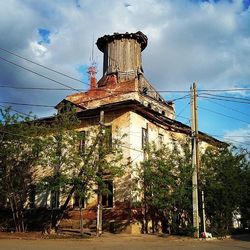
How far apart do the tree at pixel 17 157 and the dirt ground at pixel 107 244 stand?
4.26m

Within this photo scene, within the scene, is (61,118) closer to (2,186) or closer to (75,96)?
(2,186)

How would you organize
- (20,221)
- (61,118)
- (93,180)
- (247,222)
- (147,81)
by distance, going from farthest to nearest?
1. (147,81)
2. (247,222)
3. (20,221)
4. (61,118)
5. (93,180)

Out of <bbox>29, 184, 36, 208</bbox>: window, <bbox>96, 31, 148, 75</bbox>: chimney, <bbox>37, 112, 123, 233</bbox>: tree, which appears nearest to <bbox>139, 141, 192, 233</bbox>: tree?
<bbox>37, 112, 123, 233</bbox>: tree

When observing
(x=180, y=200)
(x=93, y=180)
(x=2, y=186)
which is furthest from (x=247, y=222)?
(x=2, y=186)

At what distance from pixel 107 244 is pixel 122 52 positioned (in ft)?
82.6

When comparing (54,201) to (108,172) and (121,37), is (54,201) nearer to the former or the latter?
(108,172)

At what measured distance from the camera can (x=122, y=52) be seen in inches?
1533

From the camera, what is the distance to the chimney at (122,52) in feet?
127

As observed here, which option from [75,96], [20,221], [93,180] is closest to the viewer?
[93,180]

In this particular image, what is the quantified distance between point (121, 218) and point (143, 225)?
1.58m

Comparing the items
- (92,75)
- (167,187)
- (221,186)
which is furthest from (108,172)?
(92,75)

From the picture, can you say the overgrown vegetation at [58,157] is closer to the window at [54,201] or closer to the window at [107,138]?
the window at [107,138]

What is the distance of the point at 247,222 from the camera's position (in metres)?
28.6

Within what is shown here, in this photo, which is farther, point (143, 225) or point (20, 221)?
point (20, 221)
